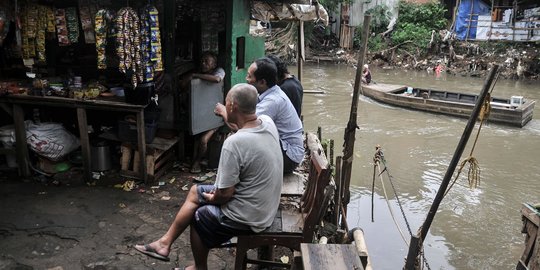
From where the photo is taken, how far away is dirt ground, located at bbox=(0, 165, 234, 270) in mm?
4211

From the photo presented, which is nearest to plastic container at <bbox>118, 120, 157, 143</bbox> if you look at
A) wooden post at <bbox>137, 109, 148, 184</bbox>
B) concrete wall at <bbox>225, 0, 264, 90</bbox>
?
wooden post at <bbox>137, 109, 148, 184</bbox>

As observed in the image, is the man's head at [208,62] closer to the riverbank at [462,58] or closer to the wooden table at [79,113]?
the wooden table at [79,113]

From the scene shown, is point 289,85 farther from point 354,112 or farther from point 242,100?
point 242,100

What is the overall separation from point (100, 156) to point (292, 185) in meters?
3.28

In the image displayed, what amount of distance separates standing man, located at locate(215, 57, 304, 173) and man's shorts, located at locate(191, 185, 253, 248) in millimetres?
1198

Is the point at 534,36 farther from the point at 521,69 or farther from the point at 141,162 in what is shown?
the point at 141,162

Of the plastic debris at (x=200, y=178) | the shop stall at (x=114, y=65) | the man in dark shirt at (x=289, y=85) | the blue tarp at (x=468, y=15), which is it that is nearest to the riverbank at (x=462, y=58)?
the blue tarp at (x=468, y=15)

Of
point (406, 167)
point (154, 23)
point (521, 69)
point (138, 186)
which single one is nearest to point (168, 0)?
point (154, 23)

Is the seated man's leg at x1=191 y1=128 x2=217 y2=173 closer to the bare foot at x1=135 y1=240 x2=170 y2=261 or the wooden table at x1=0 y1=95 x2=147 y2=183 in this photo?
the wooden table at x1=0 y1=95 x2=147 y2=183

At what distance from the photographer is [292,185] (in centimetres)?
435

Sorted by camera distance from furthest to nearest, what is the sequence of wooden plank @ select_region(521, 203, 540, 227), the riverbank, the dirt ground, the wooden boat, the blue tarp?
the blue tarp < the riverbank < the wooden boat < wooden plank @ select_region(521, 203, 540, 227) < the dirt ground

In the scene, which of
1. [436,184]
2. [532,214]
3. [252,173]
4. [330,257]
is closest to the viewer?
[330,257]

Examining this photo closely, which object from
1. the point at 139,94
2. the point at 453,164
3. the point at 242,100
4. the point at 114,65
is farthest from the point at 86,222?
the point at 453,164

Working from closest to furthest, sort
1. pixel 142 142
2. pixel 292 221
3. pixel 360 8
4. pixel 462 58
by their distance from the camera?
Result: pixel 292 221, pixel 142 142, pixel 462 58, pixel 360 8
